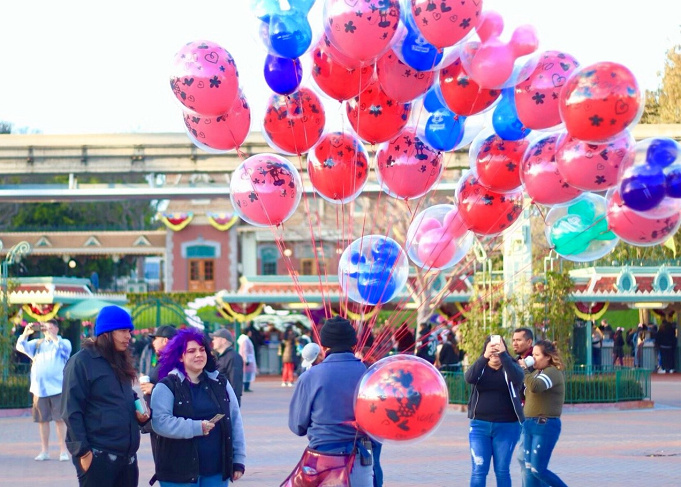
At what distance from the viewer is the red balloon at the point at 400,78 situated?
7875mm

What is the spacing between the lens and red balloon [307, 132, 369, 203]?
862 cm

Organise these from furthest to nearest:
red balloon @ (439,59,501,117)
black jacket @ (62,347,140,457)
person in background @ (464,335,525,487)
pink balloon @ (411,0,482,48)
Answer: person in background @ (464,335,525,487) < red balloon @ (439,59,501,117) < pink balloon @ (411,0,482,48) < black jacket @ (62,347,140,457)

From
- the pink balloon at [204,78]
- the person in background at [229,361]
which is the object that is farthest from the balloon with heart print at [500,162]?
the person in background at [229,361]

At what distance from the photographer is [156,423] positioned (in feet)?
20.5

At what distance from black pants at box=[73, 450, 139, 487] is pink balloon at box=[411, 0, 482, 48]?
3.34 meters

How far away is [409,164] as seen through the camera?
8703mm

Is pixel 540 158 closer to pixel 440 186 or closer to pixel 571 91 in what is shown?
pixel 571 91

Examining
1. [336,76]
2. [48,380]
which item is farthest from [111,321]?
[48,380]

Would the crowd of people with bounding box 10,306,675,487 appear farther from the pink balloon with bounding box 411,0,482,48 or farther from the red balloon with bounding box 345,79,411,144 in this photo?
the red balloon with bounding box 345,79,411,144

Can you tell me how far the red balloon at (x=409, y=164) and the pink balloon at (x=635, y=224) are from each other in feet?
4.83

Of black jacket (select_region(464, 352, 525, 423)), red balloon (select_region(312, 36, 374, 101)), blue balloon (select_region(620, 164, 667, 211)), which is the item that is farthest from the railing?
blue balloon (select_region(620, 164, 667, 211))

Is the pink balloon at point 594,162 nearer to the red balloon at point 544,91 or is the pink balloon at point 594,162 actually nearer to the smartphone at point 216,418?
the red balloon at point 544,91

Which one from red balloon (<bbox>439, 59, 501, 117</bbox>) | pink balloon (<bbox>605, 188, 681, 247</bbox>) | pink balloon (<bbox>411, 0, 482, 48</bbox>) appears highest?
pink balloon (<bbox>411, 0, 482, 48</bbox>)

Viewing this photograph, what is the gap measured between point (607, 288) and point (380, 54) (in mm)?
24767
